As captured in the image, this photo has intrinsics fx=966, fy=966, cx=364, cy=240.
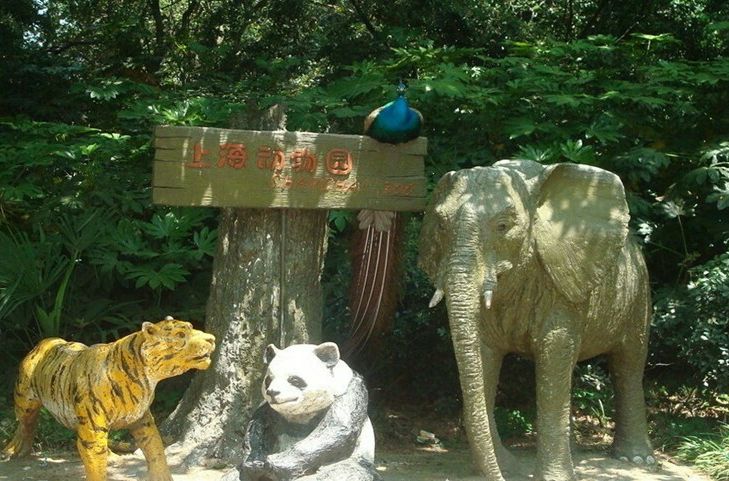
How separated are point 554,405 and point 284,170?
6.82 ft

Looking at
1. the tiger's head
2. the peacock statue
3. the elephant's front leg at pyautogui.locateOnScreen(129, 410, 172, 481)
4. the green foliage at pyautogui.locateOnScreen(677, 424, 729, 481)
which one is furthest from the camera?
the peacock statue

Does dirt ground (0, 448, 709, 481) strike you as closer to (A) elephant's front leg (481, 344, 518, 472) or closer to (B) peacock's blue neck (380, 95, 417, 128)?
(A) elephant's front leg (481, 344, 518, 472)

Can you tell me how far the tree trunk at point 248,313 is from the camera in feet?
19.5

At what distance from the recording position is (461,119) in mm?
7613

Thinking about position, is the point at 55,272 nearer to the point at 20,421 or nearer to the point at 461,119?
the point at 20,421

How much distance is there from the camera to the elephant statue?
16.4 feet

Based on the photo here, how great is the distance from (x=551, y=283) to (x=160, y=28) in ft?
26.2

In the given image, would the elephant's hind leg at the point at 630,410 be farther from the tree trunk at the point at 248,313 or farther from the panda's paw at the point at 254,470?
the panda's paw at the point at 254,470

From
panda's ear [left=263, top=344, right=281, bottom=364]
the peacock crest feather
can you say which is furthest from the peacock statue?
panda's ear [left=263, top=344, right=281, bottom=364]

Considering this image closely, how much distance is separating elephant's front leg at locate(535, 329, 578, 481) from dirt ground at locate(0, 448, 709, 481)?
338 mm

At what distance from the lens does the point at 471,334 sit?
4973 millimetres

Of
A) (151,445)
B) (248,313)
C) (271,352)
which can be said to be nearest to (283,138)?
(248,313)

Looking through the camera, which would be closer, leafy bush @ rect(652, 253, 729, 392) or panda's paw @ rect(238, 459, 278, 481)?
panda's paw @ rect(238, 459, 278, 481)

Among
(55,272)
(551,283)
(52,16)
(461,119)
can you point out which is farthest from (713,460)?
(52,16)
